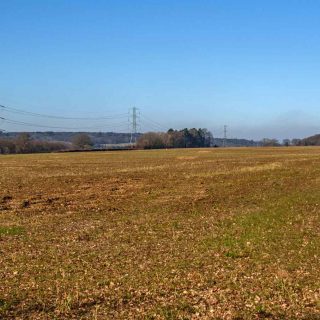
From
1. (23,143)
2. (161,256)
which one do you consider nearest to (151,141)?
(23,143)

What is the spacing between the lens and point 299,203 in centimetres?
2280

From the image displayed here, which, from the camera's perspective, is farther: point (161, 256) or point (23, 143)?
point (23, 143)

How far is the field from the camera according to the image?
898 cm

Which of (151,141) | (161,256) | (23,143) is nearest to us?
Answer: (161,256)

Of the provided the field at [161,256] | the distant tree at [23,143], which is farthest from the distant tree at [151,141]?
the field at [161,256]

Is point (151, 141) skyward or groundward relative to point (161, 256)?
skyward

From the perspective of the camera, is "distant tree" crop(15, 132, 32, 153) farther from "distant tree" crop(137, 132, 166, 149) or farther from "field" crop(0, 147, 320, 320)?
"field" crop(0, 147, 320, 320)

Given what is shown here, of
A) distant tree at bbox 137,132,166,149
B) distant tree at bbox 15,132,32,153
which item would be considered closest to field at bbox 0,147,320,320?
distant tree at bbox 15,132,32,153

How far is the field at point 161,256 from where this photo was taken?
8977mm

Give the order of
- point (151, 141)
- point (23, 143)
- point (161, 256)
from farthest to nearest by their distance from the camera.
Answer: point (151, 141)
point (23, 143)
point (161, 256)

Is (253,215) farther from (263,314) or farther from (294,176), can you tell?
(294,176)

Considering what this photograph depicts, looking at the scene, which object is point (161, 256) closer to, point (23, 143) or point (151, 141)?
point (23, 143)

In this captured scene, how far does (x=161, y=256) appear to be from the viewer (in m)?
13.2

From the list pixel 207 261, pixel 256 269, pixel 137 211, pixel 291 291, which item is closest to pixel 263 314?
pixel 291 291
